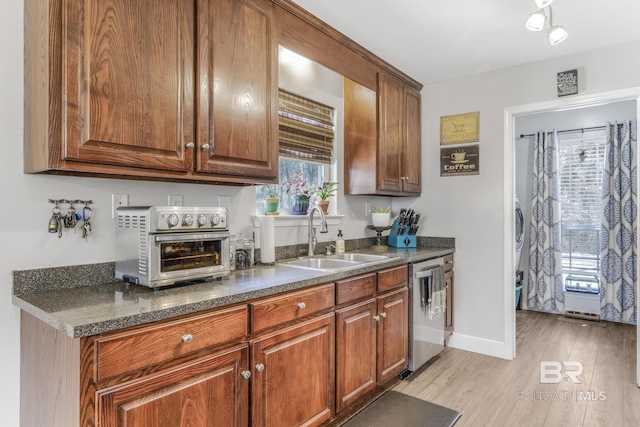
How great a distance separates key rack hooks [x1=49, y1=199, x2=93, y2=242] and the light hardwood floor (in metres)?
2.23

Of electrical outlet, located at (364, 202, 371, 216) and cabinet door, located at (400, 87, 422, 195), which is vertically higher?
cabinet door, located at (400, 87, 422, 195)

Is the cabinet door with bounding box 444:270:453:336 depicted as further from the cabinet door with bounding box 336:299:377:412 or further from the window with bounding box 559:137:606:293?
the window with bounding box 559:137:606:293

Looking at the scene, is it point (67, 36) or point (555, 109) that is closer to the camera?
point (67, 36)

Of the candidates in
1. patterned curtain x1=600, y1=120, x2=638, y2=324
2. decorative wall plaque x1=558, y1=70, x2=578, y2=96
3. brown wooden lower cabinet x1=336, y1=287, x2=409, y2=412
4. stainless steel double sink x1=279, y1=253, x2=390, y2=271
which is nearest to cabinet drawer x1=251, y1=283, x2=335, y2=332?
brown wooden lower cabinet x1=336, y1=287, x2=409, y2=412

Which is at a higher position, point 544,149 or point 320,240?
point 544,149

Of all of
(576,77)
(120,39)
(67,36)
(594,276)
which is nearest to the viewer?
(67,36)

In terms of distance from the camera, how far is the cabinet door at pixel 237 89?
1752 millimetres

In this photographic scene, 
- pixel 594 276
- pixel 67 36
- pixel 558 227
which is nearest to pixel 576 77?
pixel 558 227

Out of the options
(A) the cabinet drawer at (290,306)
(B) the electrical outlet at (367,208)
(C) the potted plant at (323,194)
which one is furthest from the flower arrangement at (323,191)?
(A) the cabinet drawer at (290,306)

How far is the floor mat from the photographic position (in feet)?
7.22

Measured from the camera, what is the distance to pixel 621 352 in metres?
3.26

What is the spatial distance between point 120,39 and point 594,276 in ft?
16.7

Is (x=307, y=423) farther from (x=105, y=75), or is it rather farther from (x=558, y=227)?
(x=558, y=227)

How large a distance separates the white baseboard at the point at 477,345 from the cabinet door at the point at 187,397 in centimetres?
247
